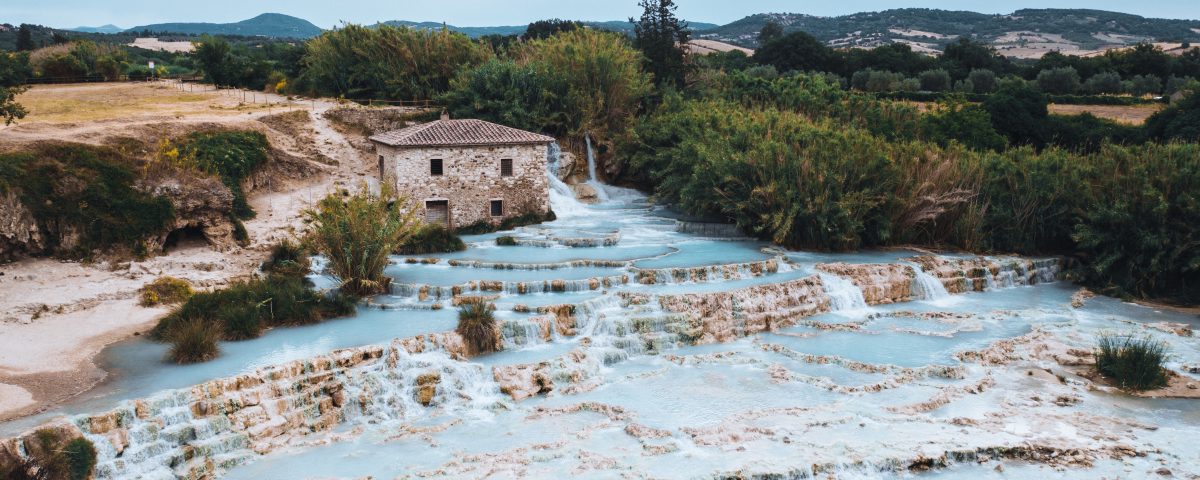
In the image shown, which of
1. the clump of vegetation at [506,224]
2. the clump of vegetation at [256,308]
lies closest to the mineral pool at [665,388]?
the clump of vegetation at [256,308]

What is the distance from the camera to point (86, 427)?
523 inches

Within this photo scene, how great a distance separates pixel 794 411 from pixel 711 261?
28.7 ft

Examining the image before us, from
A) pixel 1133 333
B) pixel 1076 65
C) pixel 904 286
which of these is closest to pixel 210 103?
pixel 904 286

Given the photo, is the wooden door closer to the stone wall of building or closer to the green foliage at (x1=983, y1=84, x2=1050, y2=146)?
the stone wall of building

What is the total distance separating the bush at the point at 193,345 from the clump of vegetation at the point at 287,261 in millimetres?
4927

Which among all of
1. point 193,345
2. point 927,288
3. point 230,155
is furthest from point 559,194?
point 193,345

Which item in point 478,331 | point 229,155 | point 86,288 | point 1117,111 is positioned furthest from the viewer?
point 1117,111

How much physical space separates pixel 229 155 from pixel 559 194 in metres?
11.1

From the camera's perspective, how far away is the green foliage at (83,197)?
21.0 m

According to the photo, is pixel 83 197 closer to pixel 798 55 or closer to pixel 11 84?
pixel 11 84

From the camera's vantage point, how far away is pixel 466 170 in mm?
27797

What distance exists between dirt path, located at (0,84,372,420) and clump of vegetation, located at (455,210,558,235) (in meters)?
4.53

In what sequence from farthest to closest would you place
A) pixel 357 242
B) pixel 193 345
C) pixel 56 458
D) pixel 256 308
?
pixel 357 242 < pixel 256 308 < pixel 193 345 < pixel 56 458

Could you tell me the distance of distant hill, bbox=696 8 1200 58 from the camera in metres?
111
